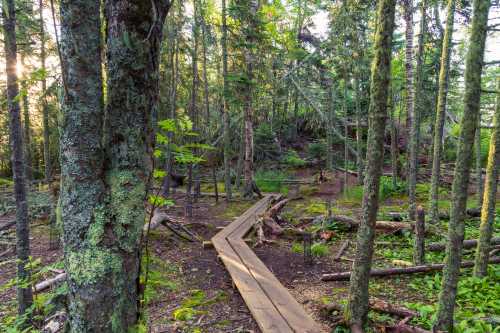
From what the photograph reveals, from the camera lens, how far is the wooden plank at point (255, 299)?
4069 mm

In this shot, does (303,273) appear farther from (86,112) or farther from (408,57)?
(408,57)

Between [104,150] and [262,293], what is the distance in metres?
4.00

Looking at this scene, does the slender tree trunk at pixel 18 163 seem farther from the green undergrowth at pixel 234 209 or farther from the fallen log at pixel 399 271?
the green undergrowth at pixel 234 209

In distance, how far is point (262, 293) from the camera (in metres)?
5.08

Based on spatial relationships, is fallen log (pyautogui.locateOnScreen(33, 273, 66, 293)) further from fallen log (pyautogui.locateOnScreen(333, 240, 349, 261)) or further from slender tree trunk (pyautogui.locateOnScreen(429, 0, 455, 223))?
slender tree trunk (pyautogui.locateOnScreen(429, 0, 455, 223))

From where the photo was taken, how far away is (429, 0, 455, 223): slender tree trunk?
25.7 ft

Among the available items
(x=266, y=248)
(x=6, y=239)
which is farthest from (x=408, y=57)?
(x=6, y=239)

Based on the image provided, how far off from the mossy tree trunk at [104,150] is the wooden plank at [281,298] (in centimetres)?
278

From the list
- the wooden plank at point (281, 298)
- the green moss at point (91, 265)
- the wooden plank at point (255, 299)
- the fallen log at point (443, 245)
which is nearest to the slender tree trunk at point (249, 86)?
the wooden plank at point (281, 298)

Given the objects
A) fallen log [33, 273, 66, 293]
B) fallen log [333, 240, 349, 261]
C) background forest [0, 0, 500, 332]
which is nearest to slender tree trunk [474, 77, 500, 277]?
background forest [0, 0, 500, 332]

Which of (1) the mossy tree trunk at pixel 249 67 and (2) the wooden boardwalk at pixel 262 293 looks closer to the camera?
(2) the wooden boardwalk at pixel 262 293

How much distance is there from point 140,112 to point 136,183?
1.59 ft

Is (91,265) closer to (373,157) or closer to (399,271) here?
(373,157)

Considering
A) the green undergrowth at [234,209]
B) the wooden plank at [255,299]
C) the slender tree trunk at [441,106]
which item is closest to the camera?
the wooden plank at [255,299]
